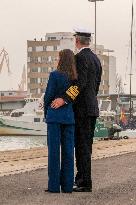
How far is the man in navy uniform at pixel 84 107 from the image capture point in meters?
6.23

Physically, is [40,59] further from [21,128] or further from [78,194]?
Answer: [78,194]

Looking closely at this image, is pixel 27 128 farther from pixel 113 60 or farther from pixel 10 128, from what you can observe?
pixel 113 60

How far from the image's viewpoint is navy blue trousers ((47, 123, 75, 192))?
6.10 m

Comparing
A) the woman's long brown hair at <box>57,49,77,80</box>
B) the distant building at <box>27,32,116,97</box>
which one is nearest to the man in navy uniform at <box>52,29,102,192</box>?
the woman's long brown hair at <box>57,49,77,80</box>

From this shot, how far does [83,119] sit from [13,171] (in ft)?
7.27

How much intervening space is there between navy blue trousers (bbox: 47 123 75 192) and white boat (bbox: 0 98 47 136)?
2348 inches

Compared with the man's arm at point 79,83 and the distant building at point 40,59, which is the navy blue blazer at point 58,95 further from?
the distant building at point 40,59

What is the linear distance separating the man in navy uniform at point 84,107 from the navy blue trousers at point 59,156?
14 centimetres

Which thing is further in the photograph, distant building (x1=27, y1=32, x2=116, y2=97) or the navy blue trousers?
distant building (x1=27, y1=32, x2=116, y2=97)

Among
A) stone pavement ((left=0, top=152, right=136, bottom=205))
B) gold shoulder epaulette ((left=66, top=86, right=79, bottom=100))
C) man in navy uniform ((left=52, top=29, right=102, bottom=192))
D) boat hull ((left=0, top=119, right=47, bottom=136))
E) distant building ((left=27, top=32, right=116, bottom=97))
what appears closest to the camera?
stone pavement ((left=0, top=152, right=136, bottom=205))

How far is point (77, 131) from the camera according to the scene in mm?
6309

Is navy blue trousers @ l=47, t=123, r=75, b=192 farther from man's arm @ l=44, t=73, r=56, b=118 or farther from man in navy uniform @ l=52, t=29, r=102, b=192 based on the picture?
man's arm @ l=44, t=73, r=56, b=118

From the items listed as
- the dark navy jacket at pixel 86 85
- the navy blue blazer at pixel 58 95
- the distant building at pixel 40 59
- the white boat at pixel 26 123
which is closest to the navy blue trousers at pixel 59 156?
the navy blue blazer at pixel 58 95

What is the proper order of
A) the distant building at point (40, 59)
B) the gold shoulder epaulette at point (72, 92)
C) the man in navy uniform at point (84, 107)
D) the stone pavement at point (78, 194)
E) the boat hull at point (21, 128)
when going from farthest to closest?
1. the distant building at point (40, 59)
2. the boat hull at point (21, 128)
3. the man in navy uniform at point (84, 107)
4. the gold shoulder epaulette at point (72, 92)
5. the stone pavement at point (78, 194)
